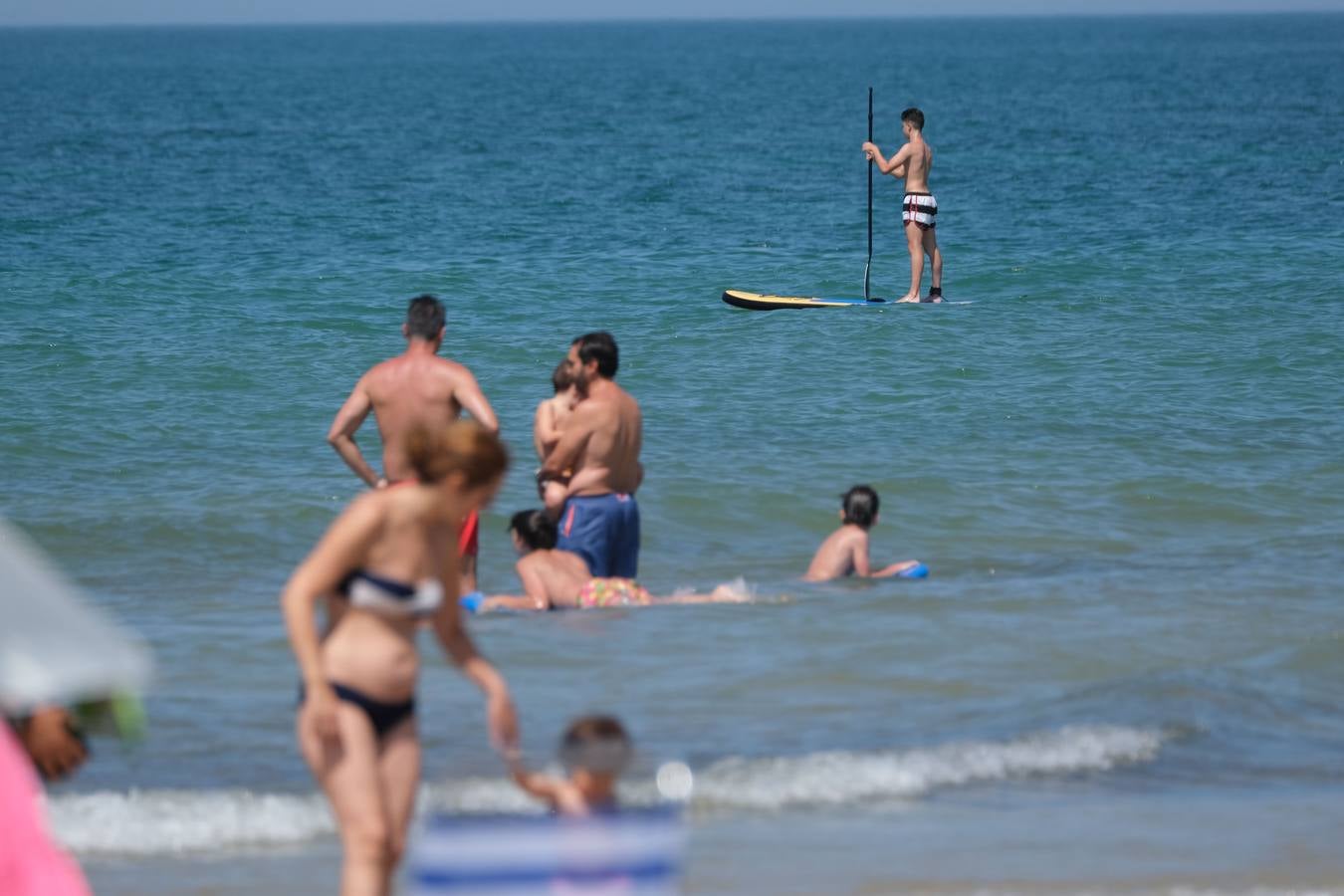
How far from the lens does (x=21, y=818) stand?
296 centimetres

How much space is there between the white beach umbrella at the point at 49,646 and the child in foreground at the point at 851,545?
18.8ft

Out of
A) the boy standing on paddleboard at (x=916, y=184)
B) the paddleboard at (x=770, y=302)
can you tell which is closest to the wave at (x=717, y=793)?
the boy standing on paddleboard at (x=916, y=184)

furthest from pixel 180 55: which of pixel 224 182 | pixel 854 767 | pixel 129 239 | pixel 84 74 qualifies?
pixel 854 767

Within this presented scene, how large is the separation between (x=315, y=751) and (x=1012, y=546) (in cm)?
→ 633

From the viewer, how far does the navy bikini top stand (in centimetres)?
392

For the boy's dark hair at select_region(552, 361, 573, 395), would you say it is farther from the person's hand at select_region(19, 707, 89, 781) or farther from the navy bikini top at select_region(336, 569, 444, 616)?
the person's hand at select_region(19, 707, 89, 781)

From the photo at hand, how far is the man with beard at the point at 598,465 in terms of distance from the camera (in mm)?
7785

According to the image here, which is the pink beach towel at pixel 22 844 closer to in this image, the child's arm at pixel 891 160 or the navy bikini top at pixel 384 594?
the navy bikini top at pixel 384 594

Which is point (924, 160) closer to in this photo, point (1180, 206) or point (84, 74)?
point (1180, 206)

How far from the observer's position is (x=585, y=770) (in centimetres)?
349

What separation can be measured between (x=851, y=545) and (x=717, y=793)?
2873 millimetres

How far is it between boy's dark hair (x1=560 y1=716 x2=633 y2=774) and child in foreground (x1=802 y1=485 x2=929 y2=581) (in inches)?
194

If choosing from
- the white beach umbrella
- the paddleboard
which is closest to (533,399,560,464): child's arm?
the white beach umbrella

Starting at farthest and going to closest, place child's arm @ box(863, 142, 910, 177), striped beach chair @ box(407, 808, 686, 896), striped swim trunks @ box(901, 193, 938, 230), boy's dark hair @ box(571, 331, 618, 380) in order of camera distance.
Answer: striped swim trunks @ box(901, 193, 938, 230) → child's arm @ box(863, 142, 910, 177) → boy's dark hair @ box(571, 331, 618, 380) → striped beach chair @ box(407, 808, 686, 896)
